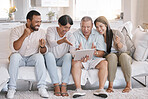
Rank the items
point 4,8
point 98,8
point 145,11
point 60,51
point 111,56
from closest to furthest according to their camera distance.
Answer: point 111,56 → point 60,51 → point 145,11 → point 4,8 → point 98,8

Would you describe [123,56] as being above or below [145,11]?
below

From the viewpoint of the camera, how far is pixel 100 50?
364 centimetres

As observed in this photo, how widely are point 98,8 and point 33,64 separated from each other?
4.41m

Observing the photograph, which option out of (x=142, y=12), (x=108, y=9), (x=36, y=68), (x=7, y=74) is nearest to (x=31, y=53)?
(x=36, y=68)

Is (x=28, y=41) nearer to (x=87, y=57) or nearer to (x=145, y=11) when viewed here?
(x=87, y=57)

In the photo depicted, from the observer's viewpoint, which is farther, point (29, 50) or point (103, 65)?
point (29, 50)

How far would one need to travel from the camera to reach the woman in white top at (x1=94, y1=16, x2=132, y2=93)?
3.43m

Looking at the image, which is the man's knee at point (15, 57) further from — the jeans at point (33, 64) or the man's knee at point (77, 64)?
the man's knee at point (77, 64)

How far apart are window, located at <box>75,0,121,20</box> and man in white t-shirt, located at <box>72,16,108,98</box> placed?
12.5 feet

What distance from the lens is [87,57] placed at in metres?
3.40

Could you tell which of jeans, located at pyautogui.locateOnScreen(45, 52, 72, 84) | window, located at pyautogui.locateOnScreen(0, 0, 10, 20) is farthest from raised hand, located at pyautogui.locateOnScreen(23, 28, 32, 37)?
window, located at pyautogui.locateOnScreen(0, 0, 10, 20)

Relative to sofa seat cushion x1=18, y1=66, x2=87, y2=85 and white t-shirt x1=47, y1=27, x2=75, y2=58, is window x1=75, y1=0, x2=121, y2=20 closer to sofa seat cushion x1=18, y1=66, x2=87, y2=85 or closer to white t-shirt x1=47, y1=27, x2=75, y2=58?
white t-shirt x1=47, y1=27, x2=75, y2=58

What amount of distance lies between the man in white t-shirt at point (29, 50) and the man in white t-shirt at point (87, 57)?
1.35 ft

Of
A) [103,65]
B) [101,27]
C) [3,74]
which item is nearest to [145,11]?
[101,27]
